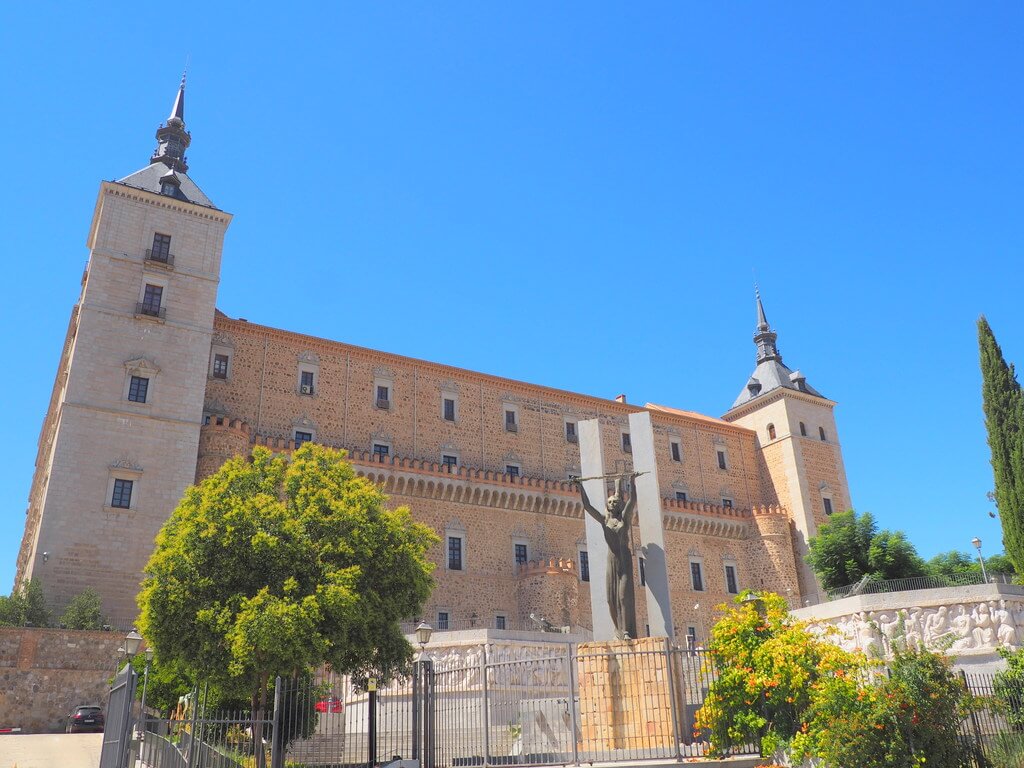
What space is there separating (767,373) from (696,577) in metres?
13.5

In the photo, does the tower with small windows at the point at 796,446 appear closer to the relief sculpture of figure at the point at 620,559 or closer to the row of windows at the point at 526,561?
the row of windows at the point at 526,561

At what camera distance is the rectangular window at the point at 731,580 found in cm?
3948

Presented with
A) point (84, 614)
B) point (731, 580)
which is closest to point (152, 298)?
point (84, 614)

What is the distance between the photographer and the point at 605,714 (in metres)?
12.5

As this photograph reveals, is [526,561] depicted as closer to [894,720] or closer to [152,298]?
[152,298]

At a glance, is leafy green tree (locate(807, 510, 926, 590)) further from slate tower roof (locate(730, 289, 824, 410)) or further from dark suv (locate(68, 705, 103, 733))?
dark suv (locate(68, 705, 103, 733))

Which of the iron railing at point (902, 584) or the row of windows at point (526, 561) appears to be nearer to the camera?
the iron railing at point (902, 584)

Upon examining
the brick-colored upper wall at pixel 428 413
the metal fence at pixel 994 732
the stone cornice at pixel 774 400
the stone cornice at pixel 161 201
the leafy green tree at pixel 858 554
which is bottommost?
the metal fence at pixel 994 732

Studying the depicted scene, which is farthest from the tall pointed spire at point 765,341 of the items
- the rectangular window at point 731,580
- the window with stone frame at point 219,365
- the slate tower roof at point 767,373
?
the window with stone frame at point 219,365

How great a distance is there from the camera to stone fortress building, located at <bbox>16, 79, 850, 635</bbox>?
2675 cm

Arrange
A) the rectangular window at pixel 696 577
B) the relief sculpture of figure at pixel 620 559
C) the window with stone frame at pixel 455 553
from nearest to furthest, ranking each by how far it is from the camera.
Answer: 1. the relief sculpture of figure at pixel 620 559
2. the window with stone frame at pixel 455 553
3. the rectangular window at pixel 696 577

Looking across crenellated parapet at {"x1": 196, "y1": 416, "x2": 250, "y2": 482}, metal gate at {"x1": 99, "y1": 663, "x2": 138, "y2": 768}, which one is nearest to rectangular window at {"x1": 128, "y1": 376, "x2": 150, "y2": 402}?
crenellated parapet at {"x1": 196, "y1": 416, "x2": 250, "y2": 482}

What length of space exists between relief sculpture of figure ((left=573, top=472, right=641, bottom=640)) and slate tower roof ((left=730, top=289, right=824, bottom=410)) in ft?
108

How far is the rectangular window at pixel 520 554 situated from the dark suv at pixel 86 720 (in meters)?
17.1
